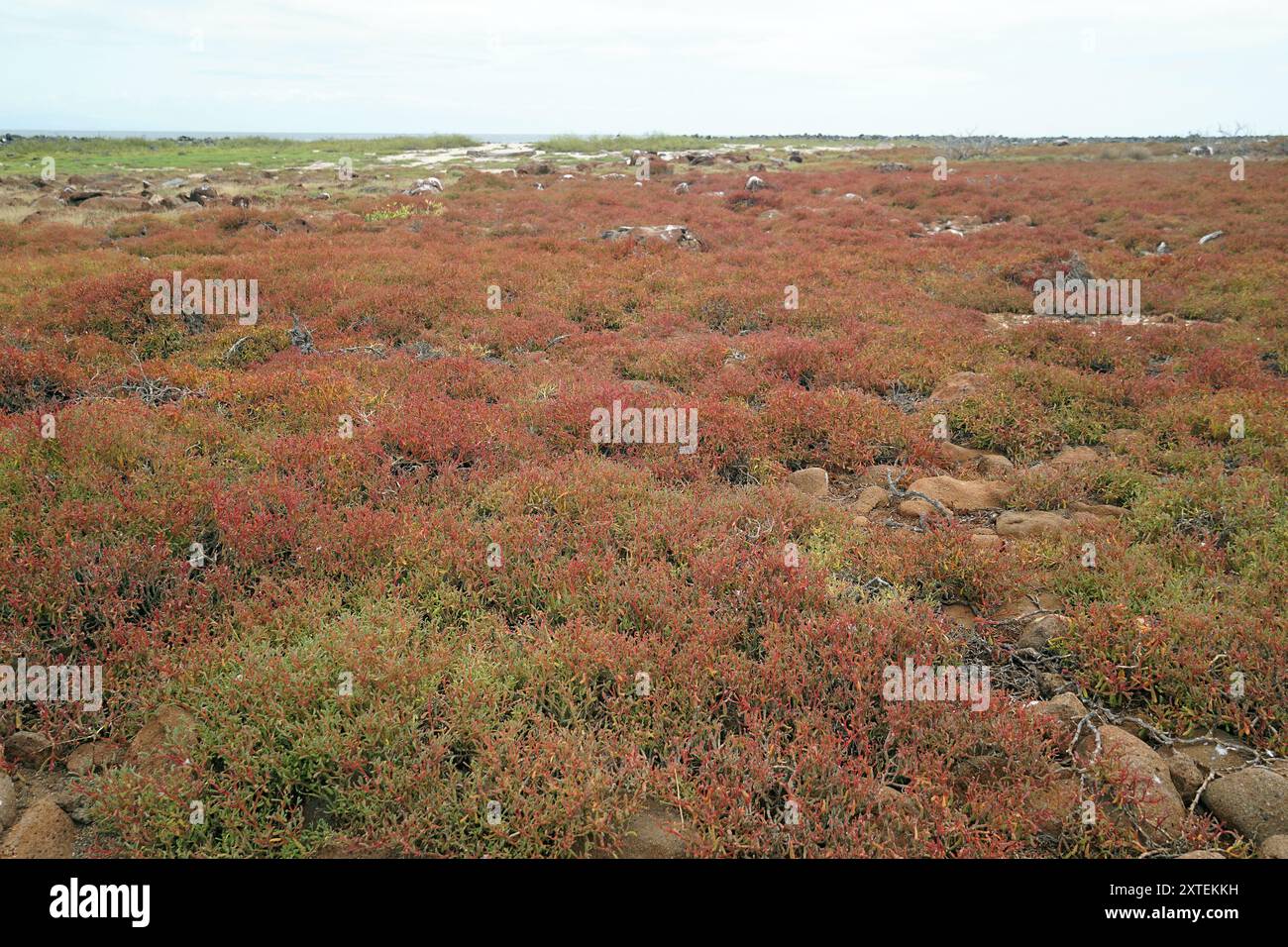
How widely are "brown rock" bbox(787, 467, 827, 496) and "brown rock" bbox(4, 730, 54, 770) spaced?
6.36m

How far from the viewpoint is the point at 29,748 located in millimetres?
4258

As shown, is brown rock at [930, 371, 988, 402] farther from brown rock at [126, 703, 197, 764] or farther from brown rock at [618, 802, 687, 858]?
brown rock at [126, 703, 197, 764]

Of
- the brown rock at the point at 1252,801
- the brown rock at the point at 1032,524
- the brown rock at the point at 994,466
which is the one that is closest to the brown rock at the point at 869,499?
the brown rock at the point at 1032,524

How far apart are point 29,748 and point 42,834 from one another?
32.2 inches

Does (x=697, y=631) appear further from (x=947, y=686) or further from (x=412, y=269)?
(x=412, y=269)

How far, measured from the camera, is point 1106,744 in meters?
4.34

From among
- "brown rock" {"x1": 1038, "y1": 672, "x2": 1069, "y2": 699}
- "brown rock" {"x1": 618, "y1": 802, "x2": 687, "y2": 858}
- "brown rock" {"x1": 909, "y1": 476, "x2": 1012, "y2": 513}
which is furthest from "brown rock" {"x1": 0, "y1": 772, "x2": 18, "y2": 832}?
"brown rock" {"x1": 909, "y1": 476, "x2": 1012, "y2": 513}

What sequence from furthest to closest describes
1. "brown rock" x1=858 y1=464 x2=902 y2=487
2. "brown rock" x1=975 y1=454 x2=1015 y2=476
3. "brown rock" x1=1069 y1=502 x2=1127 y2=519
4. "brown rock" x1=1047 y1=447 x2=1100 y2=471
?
"brown rock" x1=975 y1=454 x2=1015 y2=476 < "brown rock" x1=1047 y1=447 x2=1100 y2=471 < "brown rock" x1=858 y1=464 x2=902 y2=487 < "brown rock" x1=1069 y1=502 x2=1127 y2=519

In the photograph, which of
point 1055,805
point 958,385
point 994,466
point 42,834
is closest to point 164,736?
point 42,834

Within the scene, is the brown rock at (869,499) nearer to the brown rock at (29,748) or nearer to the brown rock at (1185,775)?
the brown rock at (1185,775)

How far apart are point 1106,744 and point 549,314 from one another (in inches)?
451

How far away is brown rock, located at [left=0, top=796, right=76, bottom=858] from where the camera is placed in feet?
11.9
